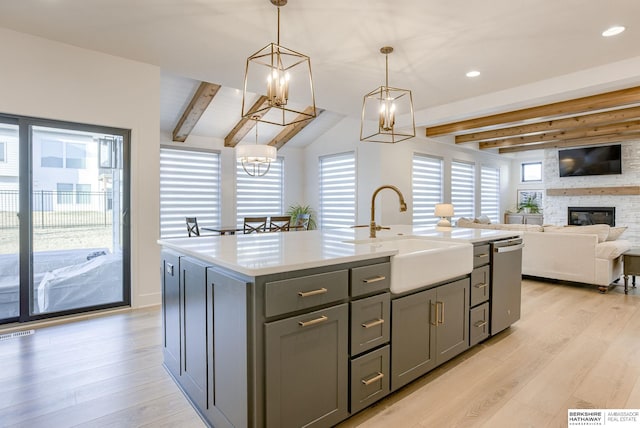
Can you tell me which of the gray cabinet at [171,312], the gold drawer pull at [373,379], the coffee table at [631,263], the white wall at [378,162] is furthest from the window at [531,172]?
the gray cabinet at [171,312]

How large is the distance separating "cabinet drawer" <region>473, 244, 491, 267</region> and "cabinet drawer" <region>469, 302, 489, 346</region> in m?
0.35

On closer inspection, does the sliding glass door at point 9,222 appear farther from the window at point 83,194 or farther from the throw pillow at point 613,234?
the throw pillow at point 613,234

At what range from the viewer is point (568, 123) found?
19.4 ft

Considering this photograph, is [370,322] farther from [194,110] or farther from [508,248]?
[194,110]

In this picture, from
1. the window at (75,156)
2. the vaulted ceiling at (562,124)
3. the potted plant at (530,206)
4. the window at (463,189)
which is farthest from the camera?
the potted plant at (530,206)

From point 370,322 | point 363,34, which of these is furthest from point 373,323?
point 363,34

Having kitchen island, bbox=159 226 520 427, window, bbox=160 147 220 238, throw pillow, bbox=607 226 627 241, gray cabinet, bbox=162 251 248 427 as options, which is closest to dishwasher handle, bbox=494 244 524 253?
kitchen island, bbox=159 226 520 427

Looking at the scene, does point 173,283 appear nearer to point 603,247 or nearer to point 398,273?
point 398,273

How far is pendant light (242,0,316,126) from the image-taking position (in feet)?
7.25

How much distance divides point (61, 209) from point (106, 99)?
122cm

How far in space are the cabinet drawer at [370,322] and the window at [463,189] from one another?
681cm

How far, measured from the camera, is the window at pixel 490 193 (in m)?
9.19

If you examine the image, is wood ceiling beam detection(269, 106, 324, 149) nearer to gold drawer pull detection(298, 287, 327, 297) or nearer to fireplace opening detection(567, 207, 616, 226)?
gold drawer pull detection(298, 287, 327, 297)

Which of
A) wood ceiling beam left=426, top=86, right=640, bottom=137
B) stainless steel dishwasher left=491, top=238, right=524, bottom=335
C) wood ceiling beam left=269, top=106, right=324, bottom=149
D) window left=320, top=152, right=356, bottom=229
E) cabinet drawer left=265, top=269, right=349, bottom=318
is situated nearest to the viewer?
cabinet drawer left=265, top=269, right=349, bottom=318
